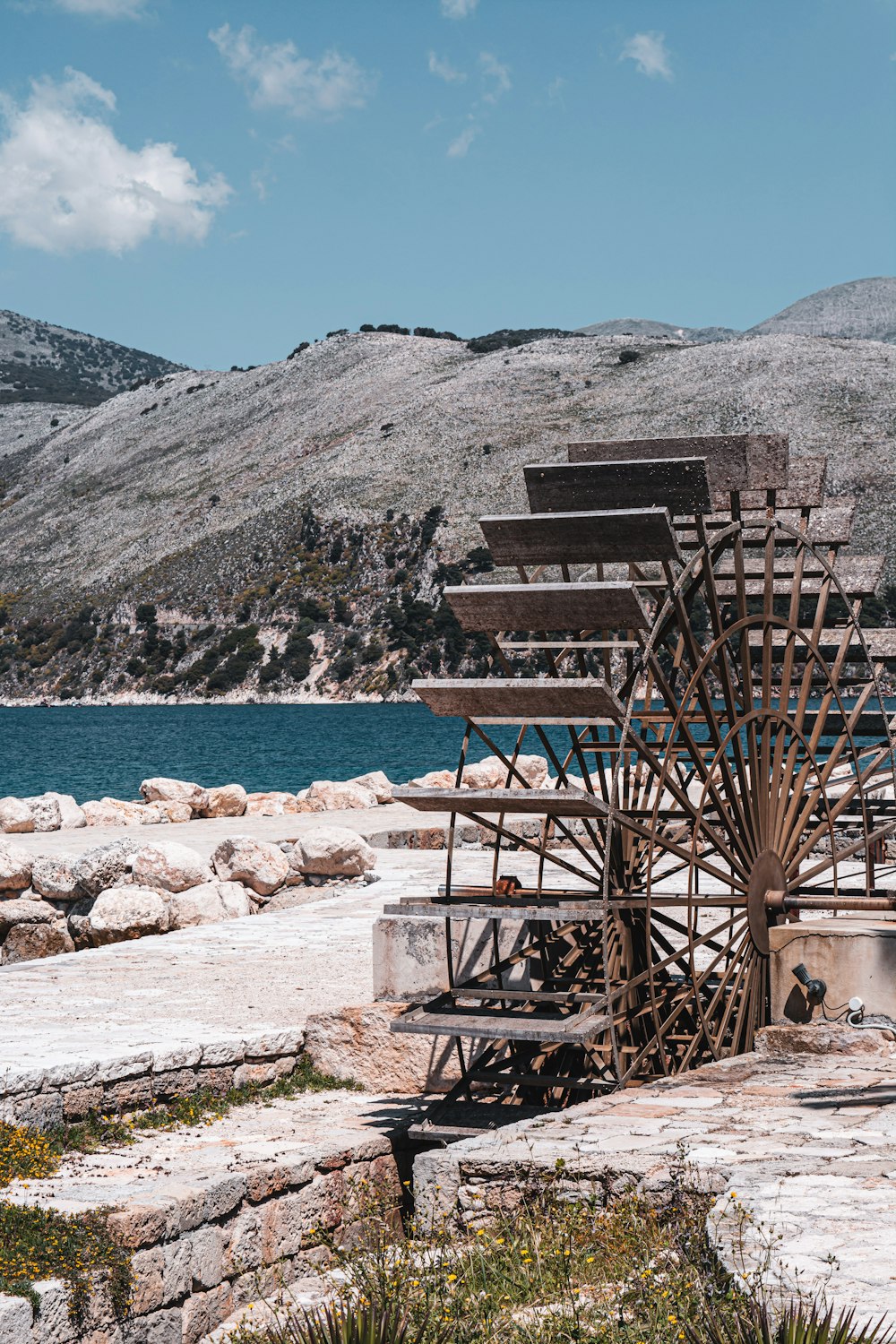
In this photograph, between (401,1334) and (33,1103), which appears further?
(33,1103)

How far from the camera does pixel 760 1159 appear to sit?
6305 mm

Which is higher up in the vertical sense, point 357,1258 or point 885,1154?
point 885,1154

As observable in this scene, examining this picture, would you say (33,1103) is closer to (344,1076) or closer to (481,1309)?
(344,1076)

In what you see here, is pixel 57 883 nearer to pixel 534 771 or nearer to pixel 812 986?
pixel 812 986

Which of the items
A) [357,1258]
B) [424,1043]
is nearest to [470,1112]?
[424,1043]

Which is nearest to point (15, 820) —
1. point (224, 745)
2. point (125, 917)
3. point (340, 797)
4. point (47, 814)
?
point (47, 814)

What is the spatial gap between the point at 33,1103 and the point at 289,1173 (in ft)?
4.69

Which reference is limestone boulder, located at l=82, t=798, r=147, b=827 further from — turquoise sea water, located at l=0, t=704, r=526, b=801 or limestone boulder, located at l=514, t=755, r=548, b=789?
turquoise sea water, located at l=0, t=704, r=526, b=801

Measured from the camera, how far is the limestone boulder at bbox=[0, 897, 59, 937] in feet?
49.2

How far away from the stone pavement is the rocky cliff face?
70990mm

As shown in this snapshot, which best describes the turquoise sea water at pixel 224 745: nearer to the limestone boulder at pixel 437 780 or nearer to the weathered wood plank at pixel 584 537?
the limestone boulder at pixel 437 780

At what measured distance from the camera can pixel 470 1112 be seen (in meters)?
9.21

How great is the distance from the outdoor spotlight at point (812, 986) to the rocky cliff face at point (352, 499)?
69299 millimetres

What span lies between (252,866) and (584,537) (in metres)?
8.73
